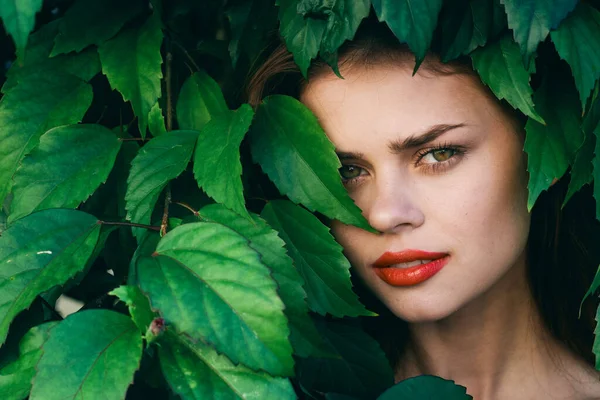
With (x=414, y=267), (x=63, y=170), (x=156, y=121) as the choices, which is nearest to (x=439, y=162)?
(x=414, y=267)

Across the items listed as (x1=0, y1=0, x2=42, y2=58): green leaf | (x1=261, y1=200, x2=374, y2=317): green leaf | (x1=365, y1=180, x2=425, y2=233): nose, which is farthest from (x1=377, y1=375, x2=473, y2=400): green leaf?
(x1=0, y1=0, x2=42, y2=58): green leaf

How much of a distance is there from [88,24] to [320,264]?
1.37ft

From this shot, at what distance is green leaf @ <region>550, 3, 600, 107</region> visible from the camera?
792 millimetres

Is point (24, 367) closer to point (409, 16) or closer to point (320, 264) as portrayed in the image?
point (320, 264)

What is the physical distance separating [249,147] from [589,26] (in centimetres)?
44

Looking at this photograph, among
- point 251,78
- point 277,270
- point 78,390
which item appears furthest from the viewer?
point 251,78

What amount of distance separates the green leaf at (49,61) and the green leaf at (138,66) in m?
0.04

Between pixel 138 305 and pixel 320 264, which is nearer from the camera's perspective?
pixel 138 305

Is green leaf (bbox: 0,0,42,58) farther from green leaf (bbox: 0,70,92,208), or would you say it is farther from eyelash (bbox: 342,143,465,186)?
eyelash (bbox: 342,143,465,186)

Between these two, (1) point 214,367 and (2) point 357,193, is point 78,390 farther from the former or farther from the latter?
(2) point 357,193

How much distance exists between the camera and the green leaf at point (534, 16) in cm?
78

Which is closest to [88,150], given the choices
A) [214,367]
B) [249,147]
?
[249,147]

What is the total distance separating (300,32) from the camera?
0.85 metres

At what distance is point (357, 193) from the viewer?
0.96 meters
